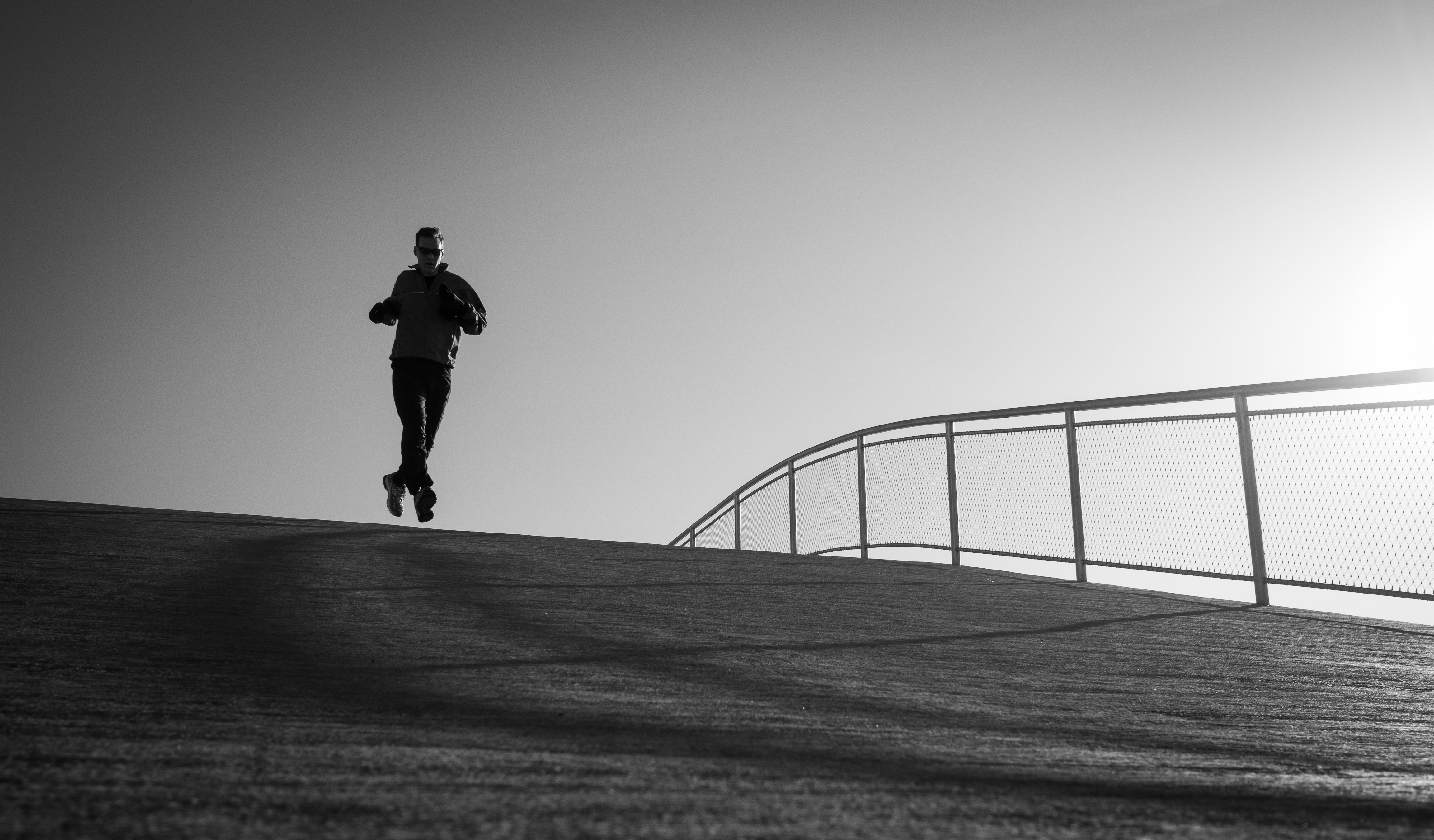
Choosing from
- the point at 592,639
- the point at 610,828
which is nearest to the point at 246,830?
the point at 610,828

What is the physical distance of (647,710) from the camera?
247 centimetres

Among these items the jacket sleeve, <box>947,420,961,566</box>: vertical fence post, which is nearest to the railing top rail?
<box>947,420,961,566</box>: vertical fence post

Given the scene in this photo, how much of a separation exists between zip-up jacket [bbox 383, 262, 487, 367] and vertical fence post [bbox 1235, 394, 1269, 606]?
474 centimetres

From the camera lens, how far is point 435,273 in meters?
6.60

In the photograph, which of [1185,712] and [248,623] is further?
[248,623]

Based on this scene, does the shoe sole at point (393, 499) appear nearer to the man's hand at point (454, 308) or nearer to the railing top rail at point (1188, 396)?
the man's hand at point (454, 308)

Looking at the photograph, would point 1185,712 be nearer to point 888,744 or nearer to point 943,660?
point 943,660

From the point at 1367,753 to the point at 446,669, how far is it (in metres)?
2.28

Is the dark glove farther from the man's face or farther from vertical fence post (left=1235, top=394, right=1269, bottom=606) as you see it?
vertical fence post (left=1235, top=394, right=1269, bottom=606)

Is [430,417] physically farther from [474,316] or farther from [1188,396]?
[1188,396]

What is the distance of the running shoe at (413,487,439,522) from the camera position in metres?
6.80

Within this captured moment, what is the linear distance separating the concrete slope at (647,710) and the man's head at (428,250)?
213 centimetres

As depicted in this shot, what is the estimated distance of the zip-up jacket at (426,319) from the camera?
6520mm

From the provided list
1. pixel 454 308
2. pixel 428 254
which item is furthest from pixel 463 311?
pixel 428 254
